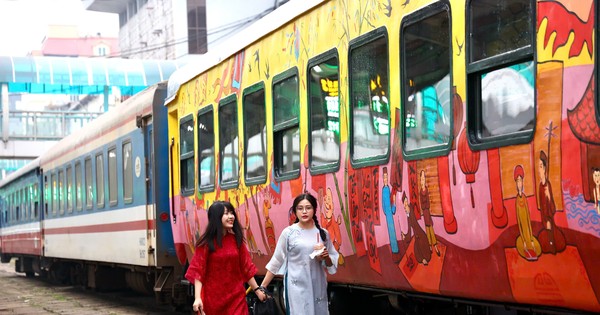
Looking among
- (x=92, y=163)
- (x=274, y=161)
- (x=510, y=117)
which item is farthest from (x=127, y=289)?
(x=510, y=117)

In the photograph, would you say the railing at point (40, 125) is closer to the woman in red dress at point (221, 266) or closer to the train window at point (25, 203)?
the train window at point (25, 203)

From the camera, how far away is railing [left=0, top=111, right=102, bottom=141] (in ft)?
137

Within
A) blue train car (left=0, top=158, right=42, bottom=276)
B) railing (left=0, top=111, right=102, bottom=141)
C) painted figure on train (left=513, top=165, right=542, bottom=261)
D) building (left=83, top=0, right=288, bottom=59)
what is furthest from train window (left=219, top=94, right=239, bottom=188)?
building (left=83, top=0, right=288, bottom=59)

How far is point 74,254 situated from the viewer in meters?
20.8

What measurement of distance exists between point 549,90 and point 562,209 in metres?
0.59

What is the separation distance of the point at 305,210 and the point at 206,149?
4580mm

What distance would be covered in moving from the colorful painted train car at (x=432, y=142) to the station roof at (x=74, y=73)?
29424 mm

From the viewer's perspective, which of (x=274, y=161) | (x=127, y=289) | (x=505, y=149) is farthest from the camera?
(x=127, y=289)

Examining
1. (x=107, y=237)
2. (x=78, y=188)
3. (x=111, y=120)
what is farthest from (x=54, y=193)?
(x=111, y=120)

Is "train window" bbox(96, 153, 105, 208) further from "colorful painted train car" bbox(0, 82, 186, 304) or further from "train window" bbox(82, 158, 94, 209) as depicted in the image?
"train window" bbox(82, 158, 94, 209)

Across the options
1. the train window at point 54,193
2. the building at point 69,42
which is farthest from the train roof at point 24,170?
the building at point 69,42

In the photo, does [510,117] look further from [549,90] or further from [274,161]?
[274,161]

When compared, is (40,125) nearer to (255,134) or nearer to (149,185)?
(149,185)

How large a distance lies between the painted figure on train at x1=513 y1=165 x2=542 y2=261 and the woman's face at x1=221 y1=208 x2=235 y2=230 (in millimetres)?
2250
